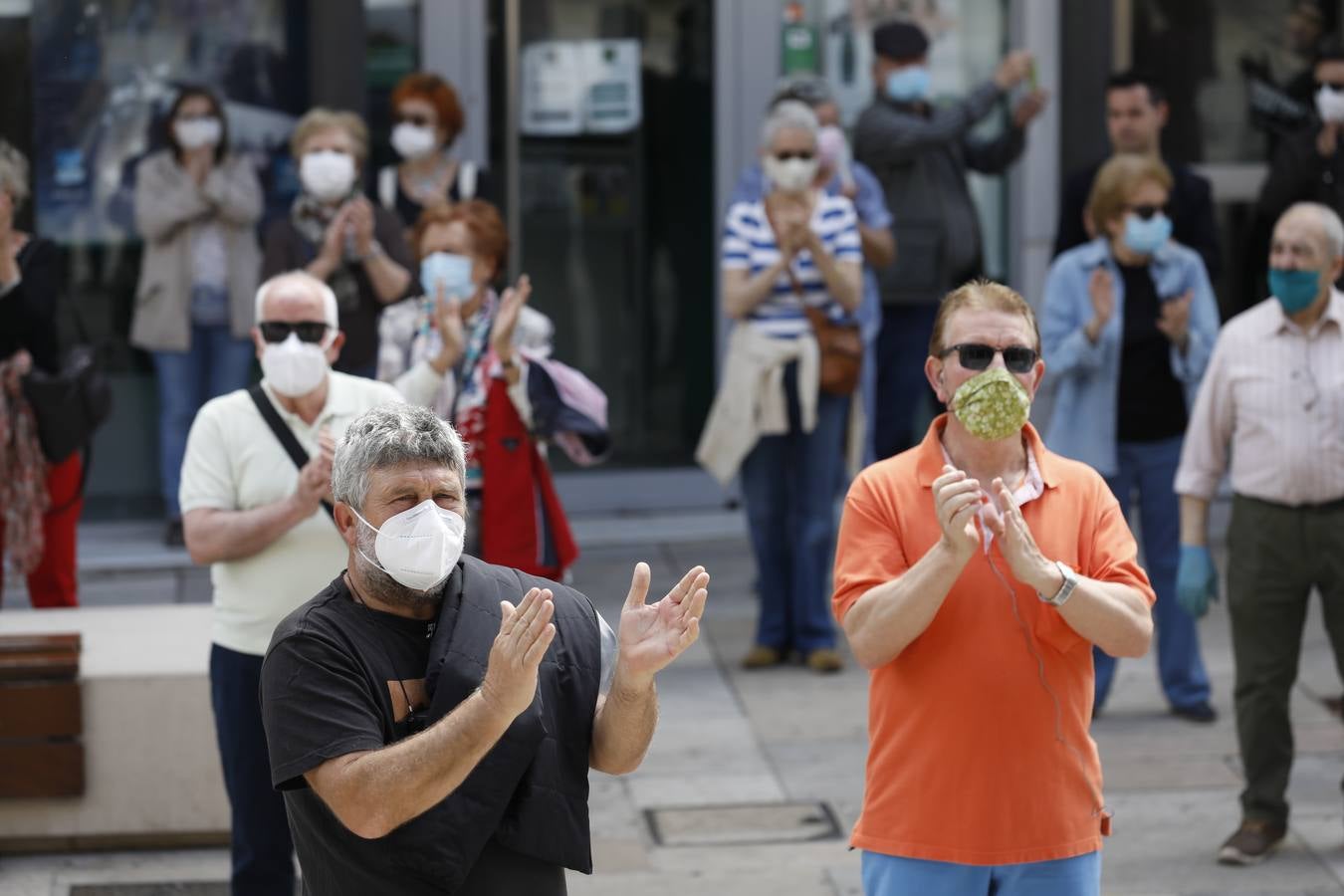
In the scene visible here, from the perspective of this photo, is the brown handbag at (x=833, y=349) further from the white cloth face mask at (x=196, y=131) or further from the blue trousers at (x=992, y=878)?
the blue trousers at (x=992, y=878)

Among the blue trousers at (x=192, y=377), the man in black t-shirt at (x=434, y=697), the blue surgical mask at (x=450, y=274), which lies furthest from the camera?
the blue trousers at (x=192, y=377)

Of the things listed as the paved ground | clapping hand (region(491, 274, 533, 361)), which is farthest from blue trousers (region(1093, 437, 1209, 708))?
clapping hand (region(491, 274, 533, 361))

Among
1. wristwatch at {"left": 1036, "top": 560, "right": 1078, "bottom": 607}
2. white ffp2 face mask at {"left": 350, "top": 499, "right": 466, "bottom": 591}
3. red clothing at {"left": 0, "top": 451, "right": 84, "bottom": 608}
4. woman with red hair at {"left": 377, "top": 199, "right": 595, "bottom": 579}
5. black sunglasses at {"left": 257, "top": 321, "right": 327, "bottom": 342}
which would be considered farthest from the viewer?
red clothing at {"left": 0, "top": 451, "right": 84, "bottom": 608}

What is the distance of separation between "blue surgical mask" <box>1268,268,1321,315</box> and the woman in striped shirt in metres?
2.11

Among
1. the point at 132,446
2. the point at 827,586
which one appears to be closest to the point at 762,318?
the point at 827,586

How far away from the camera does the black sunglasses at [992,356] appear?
4199 mm

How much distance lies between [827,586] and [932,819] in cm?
535

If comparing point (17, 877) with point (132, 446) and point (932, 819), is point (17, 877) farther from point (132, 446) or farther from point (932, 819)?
point (132, 446)

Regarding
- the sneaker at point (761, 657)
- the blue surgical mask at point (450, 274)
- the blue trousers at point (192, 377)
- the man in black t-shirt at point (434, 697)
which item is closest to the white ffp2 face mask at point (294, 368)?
the blue surgical mask at point (450, 274)

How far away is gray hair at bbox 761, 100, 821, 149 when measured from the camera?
26.9 ft

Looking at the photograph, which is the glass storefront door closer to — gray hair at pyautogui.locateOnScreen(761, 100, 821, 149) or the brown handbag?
gray hair at pyautogui.locateOnScreen(761, 100, 821, 149)

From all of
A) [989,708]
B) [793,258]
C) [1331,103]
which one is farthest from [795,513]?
[989,708]

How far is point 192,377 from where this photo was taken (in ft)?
33.7

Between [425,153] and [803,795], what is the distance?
3.42 metres
